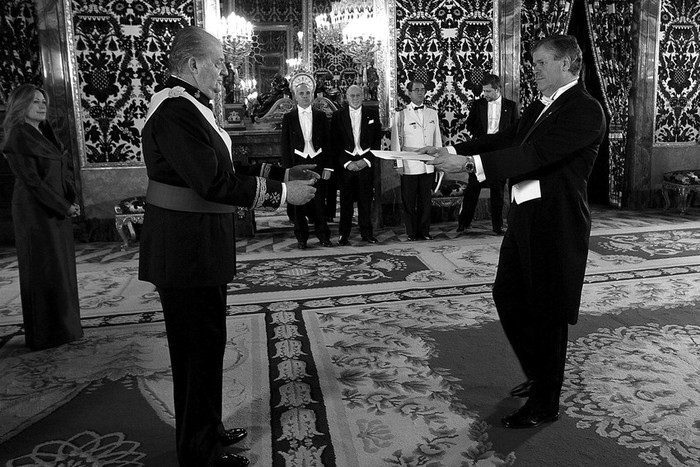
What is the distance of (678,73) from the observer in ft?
28.4

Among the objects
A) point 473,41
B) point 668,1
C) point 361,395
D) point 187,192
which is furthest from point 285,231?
point 668,1

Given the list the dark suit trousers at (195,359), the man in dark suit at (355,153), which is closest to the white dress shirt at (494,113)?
the man in dark suit at (355,153)

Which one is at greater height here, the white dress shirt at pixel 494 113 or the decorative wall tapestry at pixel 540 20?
the decorative wall tapestry at pixel 540 20

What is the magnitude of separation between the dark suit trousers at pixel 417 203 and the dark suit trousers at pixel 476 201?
59 centimetres

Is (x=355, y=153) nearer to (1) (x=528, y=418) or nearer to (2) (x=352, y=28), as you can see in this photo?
(2) (x=352, y=28)

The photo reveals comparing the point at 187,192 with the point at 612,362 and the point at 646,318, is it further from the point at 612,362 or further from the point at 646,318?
the point at 646,318

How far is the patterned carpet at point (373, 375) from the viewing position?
2.42 meters

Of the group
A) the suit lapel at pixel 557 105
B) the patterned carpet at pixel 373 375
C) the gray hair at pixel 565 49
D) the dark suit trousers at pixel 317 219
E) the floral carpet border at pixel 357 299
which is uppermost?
the gray hair at pixel 565 49

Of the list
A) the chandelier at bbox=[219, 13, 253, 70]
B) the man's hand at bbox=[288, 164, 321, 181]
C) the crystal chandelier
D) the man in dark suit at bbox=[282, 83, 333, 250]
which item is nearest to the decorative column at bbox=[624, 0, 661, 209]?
the crystal chandelier

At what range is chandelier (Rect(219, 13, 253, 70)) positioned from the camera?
7.67m

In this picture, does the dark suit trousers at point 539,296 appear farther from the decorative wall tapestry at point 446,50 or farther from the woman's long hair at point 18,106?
the decorative wall tapestry at point 446,50

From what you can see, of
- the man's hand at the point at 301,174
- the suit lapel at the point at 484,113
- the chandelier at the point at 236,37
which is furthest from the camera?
the chandelier at the point at 236,37

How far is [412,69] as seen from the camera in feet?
25.8

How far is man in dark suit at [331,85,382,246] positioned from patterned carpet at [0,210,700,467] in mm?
1423
